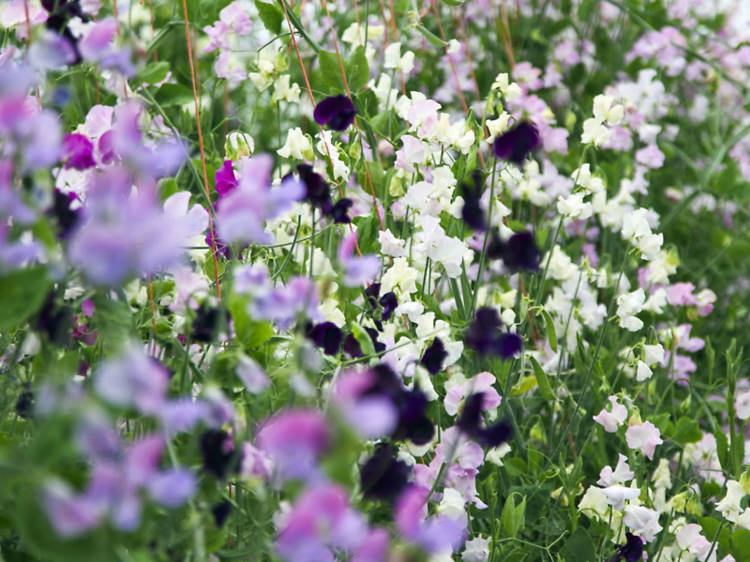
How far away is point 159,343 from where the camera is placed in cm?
78

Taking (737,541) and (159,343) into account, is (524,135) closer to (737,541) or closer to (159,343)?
(159,343)

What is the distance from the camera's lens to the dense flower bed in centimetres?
40

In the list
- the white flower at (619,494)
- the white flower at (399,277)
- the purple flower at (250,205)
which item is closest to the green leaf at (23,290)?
the purple flower at (250,205)

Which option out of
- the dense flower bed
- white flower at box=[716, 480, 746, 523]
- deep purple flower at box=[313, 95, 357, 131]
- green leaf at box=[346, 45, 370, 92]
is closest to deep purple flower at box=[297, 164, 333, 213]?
the dense flower bed

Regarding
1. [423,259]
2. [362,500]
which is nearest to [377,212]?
[423,259]

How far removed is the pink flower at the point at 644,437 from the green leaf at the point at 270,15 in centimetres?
64

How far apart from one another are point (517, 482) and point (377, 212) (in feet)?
1.24

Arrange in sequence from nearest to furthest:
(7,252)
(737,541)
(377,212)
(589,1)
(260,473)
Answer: (7,252)
(260,473)
(737,541)
(377,212)
(589,1)

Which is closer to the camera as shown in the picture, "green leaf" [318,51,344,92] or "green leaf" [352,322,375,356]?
"green leaf" [352,322,375,356]

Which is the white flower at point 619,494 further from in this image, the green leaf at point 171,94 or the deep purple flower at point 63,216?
the green leaf at point 171,94

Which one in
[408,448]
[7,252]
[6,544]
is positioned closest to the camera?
[7,252]

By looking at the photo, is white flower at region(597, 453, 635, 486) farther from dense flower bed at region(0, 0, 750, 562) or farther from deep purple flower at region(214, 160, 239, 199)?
deep purple flower at region(214, 160, 239, 199)

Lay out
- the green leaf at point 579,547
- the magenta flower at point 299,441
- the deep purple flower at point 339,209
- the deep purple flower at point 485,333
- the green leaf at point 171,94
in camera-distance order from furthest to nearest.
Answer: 1. the green leaf at point 171,94
2. the green leaf at point 579,547
3. the deep purple flower at point 339,209
4. the deep purple flower at point 485,333
5. the magenta flower at point 299,441

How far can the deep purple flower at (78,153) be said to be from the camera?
59 centimetres
